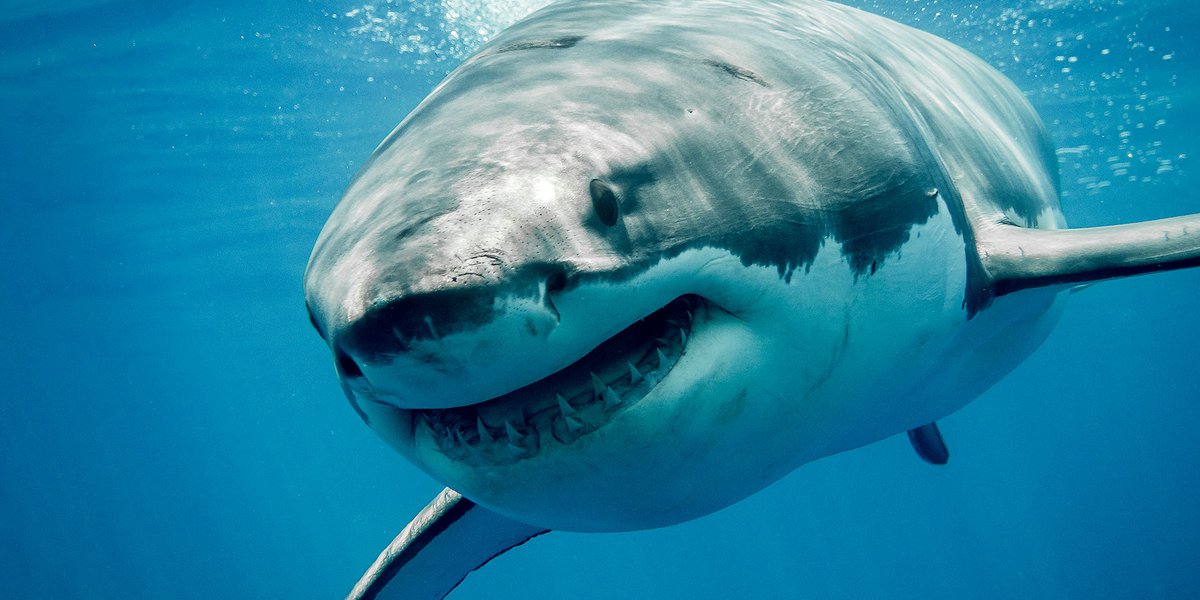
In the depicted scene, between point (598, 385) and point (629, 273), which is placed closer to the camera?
point (629, 273)

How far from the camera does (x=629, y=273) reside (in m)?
1.55

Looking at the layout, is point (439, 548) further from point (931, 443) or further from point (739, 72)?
point (931, 443)

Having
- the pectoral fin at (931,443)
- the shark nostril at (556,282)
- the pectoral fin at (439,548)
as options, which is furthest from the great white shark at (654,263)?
the pectoral fin at (931,443)

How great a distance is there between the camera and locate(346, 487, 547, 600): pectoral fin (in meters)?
4.00

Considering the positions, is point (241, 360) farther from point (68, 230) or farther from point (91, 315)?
point (68, 230)

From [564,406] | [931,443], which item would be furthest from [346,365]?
[931,443]

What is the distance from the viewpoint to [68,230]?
69.5 ft

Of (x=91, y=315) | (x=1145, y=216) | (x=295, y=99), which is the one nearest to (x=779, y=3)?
(x=295, y=99)

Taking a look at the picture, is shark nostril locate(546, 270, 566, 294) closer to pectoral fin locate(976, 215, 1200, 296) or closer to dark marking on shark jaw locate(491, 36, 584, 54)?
dark marking on shark jaw locate(491, 36, 584, 54)

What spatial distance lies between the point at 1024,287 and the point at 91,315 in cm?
3580

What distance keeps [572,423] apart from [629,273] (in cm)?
36

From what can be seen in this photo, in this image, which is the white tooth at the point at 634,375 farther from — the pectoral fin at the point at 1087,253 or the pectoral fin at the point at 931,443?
the pectoral fin at the point at 931,443

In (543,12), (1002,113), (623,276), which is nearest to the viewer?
(623,276)

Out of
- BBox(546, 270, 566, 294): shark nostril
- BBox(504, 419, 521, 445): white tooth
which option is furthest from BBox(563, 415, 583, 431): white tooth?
BBox(546, 270, 566, 294): shark nostril
